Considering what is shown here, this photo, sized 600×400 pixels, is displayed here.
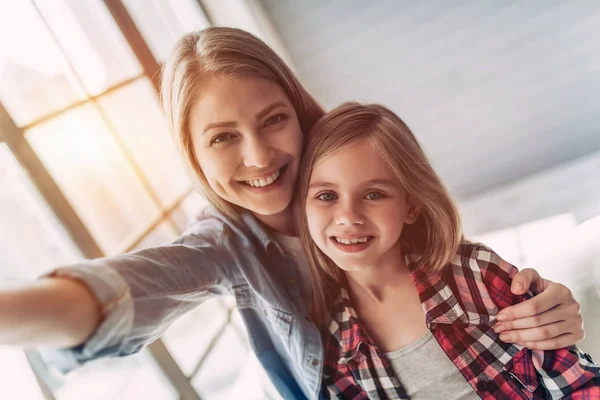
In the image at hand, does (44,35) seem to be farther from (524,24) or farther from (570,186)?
(570,186)

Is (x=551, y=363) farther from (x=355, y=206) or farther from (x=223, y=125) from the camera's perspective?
(x=223, y=125)

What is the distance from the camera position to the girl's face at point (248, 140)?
0.57 meters

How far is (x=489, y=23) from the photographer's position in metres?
0.72

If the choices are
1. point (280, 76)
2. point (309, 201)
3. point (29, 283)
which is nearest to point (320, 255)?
point (309, 201)

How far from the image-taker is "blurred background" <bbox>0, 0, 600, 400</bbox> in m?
0.66

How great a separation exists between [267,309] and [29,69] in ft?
1.54

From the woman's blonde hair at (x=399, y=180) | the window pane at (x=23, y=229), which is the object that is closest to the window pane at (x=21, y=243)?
the window pane at (x=23, y=229)

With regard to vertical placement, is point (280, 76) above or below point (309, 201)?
above

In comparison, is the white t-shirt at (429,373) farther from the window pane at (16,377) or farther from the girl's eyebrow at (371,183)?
the window pane at (16,377)

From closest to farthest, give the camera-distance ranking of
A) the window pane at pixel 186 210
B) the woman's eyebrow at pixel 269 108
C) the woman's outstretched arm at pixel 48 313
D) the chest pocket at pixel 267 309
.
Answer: the woman's outstretched arm at pixel 48 313 < the woman's eyebrow at pixel 269 108 < the chest pocket at pixel 267 309 < the window pane at pixel 186 210

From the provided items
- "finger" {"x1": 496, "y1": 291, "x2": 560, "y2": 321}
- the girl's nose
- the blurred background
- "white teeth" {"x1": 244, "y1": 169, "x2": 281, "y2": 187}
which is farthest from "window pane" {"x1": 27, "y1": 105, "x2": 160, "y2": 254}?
"finger" {"x1": 496, "y1": 291, "x2": 560, "y2": 321}

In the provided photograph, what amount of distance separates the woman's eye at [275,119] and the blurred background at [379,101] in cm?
18

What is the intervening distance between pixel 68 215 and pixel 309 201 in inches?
12.4

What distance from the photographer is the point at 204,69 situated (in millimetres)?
575
